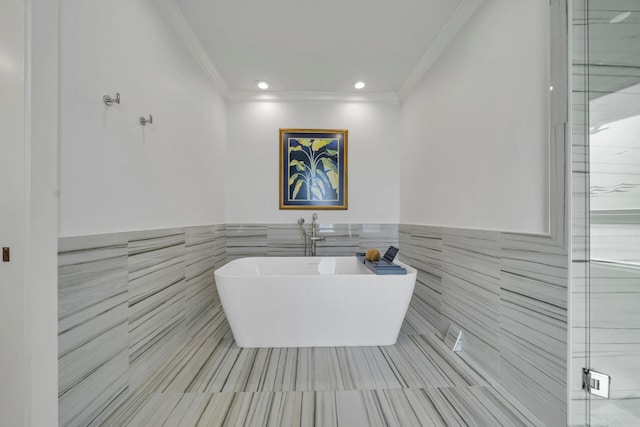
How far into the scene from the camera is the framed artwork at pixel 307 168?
3.23m

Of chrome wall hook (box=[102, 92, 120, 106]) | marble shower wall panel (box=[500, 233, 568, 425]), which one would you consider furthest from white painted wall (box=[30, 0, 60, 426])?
marble shower wall panel (box=[500, 233, 568, 425])

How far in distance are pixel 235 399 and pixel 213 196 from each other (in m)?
1.86

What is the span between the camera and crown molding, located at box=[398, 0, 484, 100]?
6.08 feet

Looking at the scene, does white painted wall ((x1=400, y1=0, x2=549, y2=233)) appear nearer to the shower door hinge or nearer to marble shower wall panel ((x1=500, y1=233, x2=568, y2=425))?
marble shower wall panel ((x1=500, y1=233, x2=568, y2=425))

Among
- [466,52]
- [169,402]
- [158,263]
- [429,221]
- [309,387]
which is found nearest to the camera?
[169,402]

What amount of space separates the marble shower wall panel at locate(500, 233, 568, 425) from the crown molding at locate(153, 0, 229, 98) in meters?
2.40

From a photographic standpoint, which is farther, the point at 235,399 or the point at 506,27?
the point at 506,27

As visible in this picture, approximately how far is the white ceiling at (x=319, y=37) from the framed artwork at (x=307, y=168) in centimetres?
54

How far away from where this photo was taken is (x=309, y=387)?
153cm

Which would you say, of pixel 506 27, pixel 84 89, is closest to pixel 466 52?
pixel 506 27

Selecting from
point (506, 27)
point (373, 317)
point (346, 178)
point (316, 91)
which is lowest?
point (373, 317)

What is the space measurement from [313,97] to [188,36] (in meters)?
1.40

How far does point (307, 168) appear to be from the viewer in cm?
323

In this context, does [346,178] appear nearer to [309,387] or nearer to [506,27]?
[506,27]
